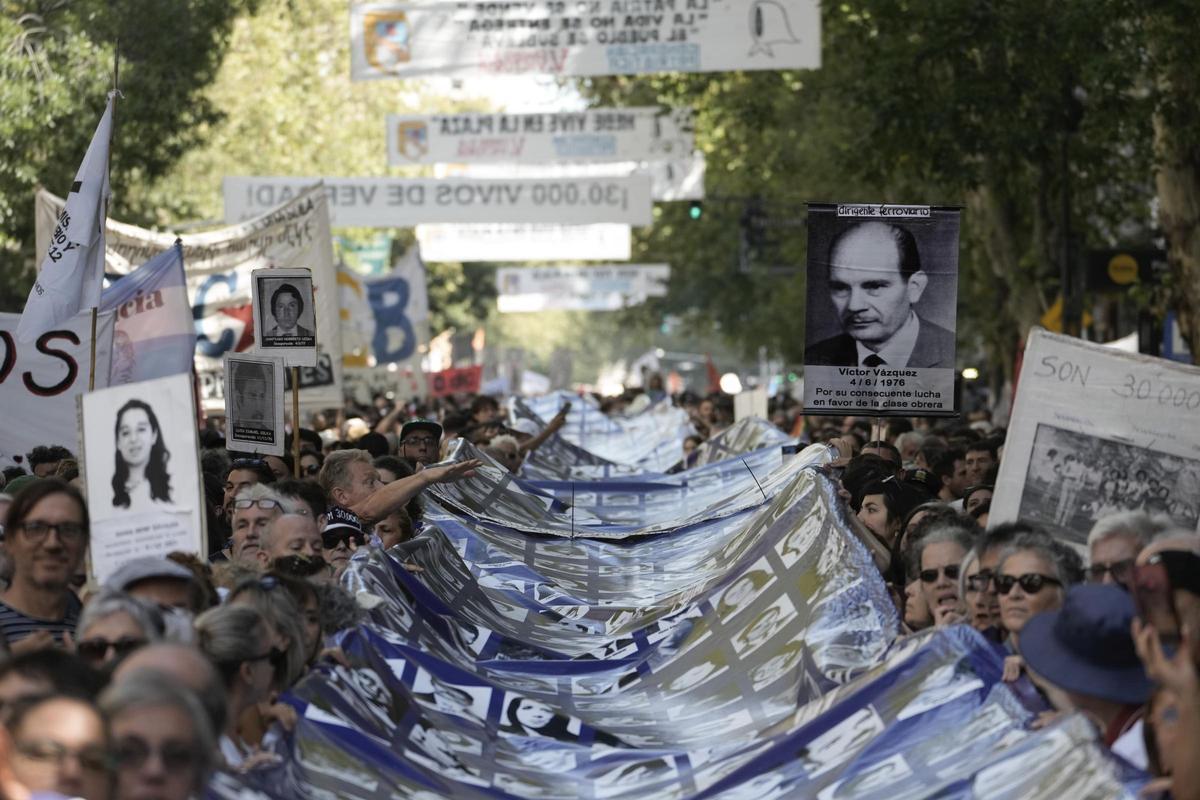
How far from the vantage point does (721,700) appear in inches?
350

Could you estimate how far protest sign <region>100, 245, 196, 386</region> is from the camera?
11445 mm

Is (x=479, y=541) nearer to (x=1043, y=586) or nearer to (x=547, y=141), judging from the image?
(x=1043, y=586)

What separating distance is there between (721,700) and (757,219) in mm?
33074

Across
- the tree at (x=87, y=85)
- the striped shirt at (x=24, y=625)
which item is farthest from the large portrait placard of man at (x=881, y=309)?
the tree at (x=87, y=85)

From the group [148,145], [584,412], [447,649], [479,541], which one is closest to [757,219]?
[584,412]

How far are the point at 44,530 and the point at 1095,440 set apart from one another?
421cm

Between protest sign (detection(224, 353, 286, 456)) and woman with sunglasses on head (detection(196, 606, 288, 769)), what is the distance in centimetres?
540

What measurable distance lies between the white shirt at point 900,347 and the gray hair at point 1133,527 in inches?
198

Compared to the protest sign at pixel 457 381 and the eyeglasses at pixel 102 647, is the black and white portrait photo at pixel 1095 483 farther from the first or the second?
the protest sign at pixel 457 381

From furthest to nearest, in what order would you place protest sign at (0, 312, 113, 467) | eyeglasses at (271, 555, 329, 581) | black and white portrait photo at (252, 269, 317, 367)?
protest sign at (0, 312, 113, 467) < black and white portrait photo at (252, 269, 317, 367) < eyeglasses at (271, 555, 329, 581)

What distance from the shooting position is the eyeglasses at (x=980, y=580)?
7.03m

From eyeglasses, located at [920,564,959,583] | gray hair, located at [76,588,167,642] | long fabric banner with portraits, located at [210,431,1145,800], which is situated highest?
gray hair, located at [76,588,167,642]

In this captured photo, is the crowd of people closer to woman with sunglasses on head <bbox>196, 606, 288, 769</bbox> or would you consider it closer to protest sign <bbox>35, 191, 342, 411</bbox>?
woman with sunglasses on head <bbox>196, 606, 288, 769</bbox>

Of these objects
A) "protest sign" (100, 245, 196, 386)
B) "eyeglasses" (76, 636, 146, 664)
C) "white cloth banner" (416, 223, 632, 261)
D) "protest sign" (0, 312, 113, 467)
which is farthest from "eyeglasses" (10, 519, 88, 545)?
"white cloth banner" (416, 223, 632, 261)
